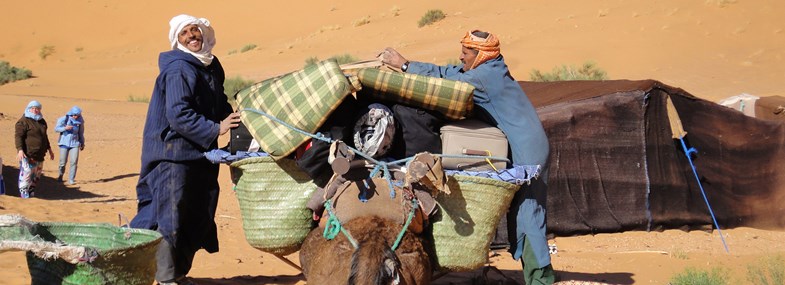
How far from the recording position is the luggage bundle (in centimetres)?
500

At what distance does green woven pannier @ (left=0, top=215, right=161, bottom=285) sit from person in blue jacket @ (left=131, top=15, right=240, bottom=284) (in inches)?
30.0

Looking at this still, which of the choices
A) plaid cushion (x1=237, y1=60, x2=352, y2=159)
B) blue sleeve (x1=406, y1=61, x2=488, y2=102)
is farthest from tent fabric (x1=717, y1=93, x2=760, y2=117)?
plaid cushion (x1=237, y1=60, x2=352, y2=159)

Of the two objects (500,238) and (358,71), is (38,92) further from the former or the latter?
(358,71)

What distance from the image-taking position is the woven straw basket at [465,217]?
512 centimetres

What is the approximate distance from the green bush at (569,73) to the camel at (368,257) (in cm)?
1868

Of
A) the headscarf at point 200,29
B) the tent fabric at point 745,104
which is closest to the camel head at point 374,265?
the headscarf at point 200,29

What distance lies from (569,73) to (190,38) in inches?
735

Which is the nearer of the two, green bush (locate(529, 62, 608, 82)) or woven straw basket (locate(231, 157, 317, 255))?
woven straw basket (locate(231, 157, 317, 255))

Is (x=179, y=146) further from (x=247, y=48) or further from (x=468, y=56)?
(x=247, y=48)

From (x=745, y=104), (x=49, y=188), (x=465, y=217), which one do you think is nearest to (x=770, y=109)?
(x=745, y=104)

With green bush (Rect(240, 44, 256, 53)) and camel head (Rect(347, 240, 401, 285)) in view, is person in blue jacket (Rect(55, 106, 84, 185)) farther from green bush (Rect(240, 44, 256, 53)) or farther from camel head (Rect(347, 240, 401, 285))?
green bush (Rect(240, 44, 256, 53))

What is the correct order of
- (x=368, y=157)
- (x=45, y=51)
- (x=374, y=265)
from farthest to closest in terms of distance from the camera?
(x=45, y=51) → (x=368, y=157) → (x=374, y=265)

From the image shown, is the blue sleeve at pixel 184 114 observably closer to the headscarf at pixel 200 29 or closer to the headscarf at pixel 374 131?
the headscarf at pixel 200 29

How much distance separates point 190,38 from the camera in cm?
581
